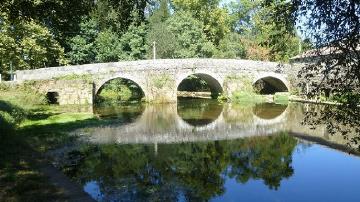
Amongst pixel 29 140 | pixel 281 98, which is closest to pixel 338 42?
pixel 29 140

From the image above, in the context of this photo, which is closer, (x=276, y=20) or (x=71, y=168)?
(x=276, y=20)

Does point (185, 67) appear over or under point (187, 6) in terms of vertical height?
under

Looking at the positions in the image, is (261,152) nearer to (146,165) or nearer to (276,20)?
(146,165)

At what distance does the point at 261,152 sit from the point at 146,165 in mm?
5156

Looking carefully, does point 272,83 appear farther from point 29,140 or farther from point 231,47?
point 29,140

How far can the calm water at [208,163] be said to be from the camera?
12.5 meters

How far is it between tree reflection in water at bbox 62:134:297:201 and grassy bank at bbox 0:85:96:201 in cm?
153

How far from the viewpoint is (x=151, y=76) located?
39156 millimetres

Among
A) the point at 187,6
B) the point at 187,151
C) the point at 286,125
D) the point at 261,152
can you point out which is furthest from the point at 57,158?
the point at 187,6

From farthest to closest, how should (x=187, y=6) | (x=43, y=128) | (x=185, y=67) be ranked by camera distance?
(x=187, y=6) < (x=185, y=67) < (x=43, y=128)

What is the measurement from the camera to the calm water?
12.5 meters

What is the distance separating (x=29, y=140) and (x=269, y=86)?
3435 centimetres

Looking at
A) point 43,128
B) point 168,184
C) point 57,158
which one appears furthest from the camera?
point 43,128

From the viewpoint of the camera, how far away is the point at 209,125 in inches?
1030
